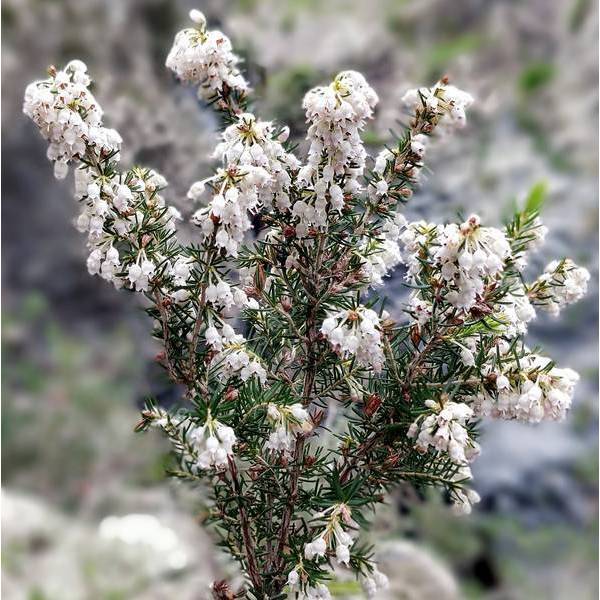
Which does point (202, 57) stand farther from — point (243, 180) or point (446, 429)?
point (446, 429)

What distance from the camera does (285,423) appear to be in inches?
25.2

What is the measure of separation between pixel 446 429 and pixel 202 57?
400mm

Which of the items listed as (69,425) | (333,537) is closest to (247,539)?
(333,537)

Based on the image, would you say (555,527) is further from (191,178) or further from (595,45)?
(595,45)

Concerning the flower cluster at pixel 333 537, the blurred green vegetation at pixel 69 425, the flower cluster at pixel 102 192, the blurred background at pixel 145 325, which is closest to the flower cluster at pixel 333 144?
the flower cluster at pixel 102 192

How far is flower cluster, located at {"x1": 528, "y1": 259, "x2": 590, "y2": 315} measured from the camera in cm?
72

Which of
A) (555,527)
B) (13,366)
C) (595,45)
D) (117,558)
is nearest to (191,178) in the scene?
(117,558)

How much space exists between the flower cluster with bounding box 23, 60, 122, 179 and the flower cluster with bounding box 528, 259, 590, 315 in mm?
448

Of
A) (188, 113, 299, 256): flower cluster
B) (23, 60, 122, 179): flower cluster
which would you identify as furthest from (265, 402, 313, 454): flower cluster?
(23, 60, 122, 179): flower cluster

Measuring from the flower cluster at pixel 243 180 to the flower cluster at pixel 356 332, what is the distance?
4.2 inches

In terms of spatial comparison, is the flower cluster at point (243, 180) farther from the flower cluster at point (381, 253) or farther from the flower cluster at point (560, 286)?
the flower cluster at point (560, 286)

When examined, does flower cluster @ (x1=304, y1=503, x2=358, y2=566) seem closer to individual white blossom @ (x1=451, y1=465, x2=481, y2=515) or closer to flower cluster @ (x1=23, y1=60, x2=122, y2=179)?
individual white blossom @ (x1=451, y1=465, x2=481, y2=515)

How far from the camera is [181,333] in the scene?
717mm

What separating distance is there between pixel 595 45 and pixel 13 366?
260cm
